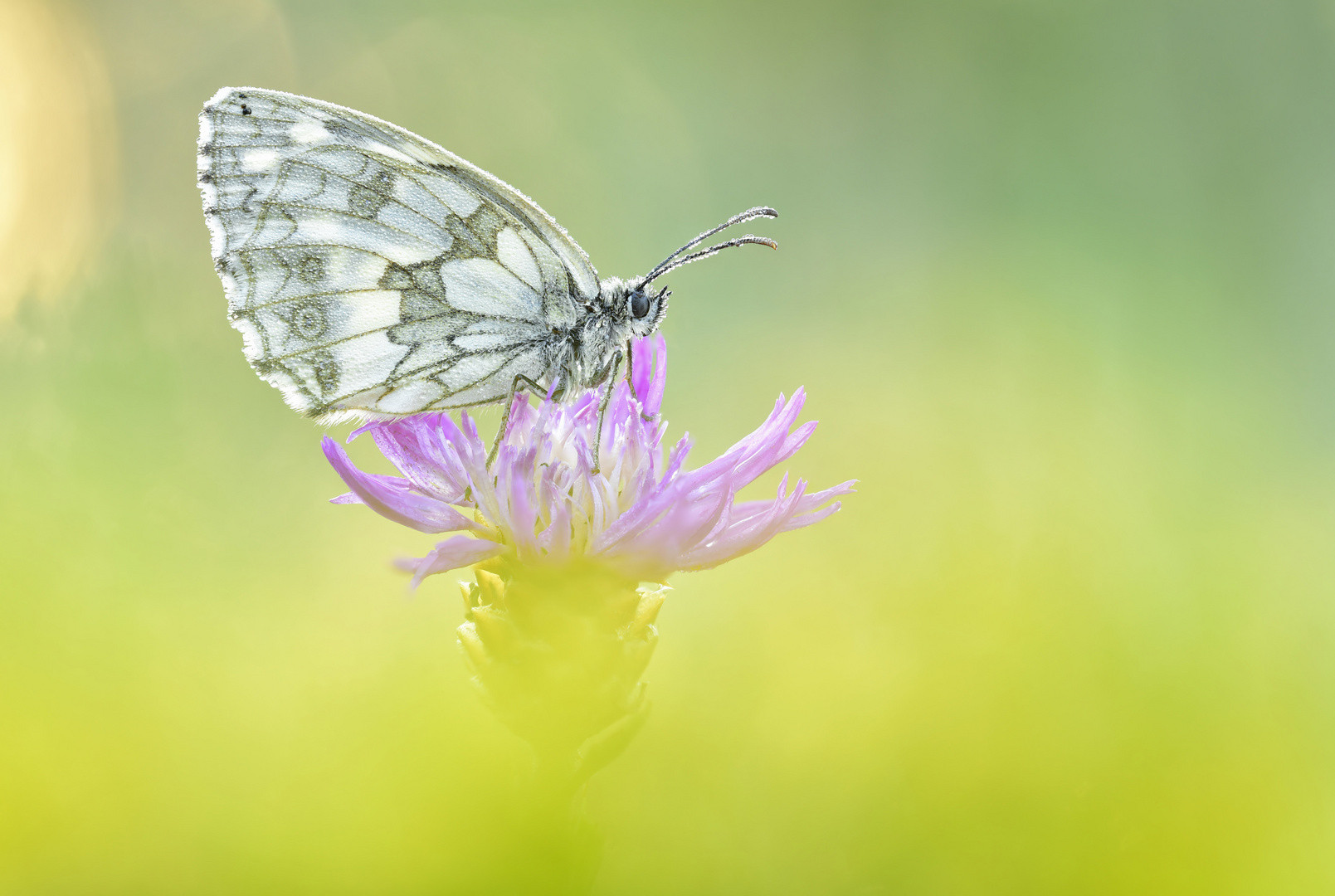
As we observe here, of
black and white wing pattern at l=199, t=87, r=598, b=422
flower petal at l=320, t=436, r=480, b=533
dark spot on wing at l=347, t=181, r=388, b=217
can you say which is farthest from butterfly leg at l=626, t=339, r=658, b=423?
dark spot on wing at l=347, t=181, r=388, b=217

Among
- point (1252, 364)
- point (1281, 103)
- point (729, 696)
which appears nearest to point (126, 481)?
point (729, 696)

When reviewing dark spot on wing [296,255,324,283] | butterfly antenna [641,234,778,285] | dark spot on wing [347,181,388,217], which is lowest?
butterfly antenna [641,234,778,285]

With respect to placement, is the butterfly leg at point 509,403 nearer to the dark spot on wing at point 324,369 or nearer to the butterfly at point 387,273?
the butterfly at point 387,273

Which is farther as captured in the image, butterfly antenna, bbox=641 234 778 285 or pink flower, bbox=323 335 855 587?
butterfly antenna, bbox=641 234 778 285

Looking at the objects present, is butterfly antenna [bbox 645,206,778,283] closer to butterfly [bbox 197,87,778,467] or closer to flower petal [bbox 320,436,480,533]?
butterfly [bbox 197,87,778,467]

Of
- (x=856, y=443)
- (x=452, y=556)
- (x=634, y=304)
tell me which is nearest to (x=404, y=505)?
(x=452, y=556)

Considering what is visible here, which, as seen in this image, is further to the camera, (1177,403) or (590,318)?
(1177,403)

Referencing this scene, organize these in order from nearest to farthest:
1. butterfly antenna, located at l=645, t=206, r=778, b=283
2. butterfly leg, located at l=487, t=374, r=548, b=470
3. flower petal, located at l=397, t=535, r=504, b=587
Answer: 1. flower petal, located at l=397, t=535, r=504, b=587
2. butterfly leg, located at l=487, t=374, r=548, b=470
3. butterfly antenna, located at l=645, t=206, r=778, b=283

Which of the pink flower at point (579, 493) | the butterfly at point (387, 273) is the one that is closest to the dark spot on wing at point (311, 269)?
the butterfly at point (387, 273)

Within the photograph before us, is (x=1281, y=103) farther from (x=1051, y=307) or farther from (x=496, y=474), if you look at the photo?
(x=496, y=474)
